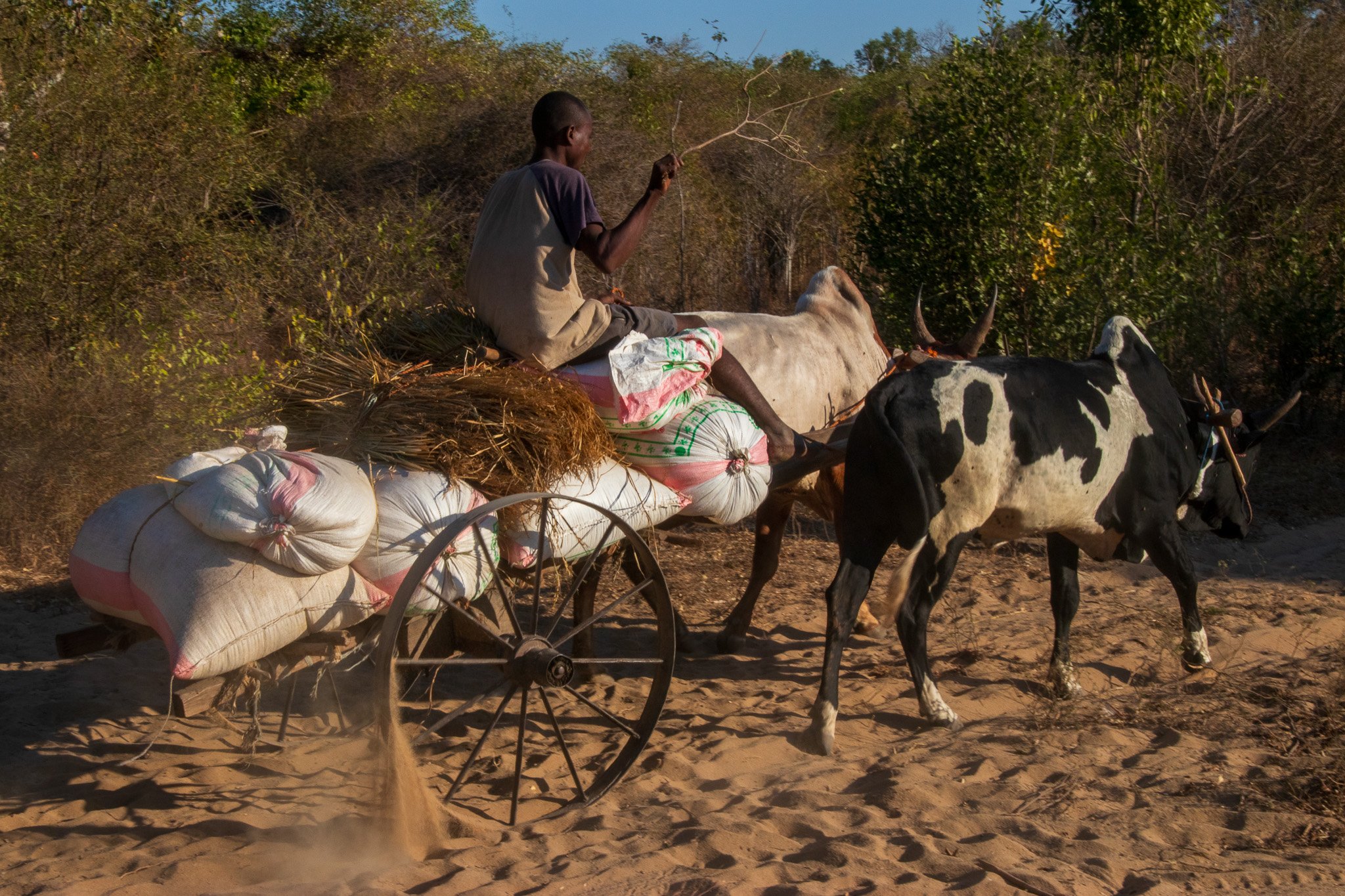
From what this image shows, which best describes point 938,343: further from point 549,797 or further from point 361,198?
point 361,198

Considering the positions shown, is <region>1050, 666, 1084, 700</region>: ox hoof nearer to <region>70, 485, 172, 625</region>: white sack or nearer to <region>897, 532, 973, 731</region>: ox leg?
<region>897, 532, 973, 731</region>: ox leg

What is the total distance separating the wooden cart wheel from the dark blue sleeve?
3.44ft

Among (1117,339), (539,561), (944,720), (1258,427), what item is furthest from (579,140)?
(1258,427)

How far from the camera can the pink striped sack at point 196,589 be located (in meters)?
3.25

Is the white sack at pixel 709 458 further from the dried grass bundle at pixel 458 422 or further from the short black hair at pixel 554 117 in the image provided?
the short black hair at pixel 554 117

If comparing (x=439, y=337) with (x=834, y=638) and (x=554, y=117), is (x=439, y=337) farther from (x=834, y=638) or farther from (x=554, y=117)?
(x=834, y=638)

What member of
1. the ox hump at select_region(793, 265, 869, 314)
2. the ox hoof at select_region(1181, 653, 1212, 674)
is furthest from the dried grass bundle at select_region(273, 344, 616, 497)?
the ox hoof at select_region(1181, 653, 1212, 674)

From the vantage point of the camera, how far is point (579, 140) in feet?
14.7

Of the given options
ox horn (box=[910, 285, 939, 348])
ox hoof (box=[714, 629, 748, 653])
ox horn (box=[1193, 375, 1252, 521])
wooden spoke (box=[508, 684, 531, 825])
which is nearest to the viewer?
wooden spoke (box=[508, 684, 531, 825])

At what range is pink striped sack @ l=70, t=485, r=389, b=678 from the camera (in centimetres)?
325

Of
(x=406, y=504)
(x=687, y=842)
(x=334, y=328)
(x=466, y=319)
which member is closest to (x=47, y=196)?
(x=334, y=328)

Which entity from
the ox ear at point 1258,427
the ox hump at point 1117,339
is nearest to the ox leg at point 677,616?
the ox hump at point 1117,339

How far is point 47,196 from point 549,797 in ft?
18.7

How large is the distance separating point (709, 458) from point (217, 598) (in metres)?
1.84
